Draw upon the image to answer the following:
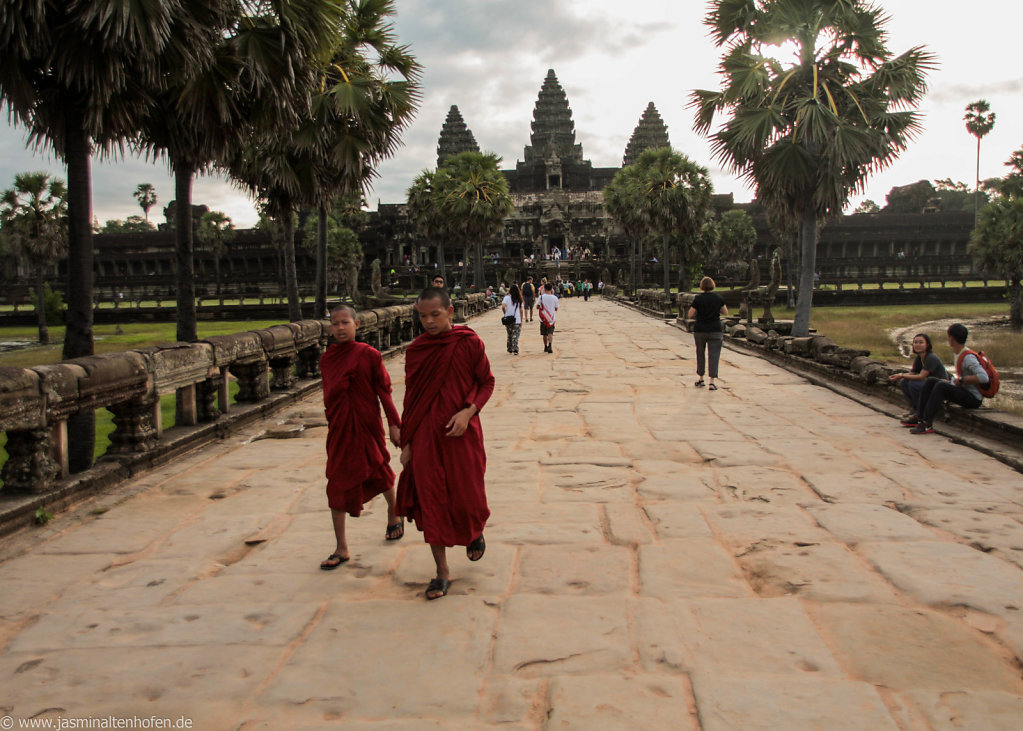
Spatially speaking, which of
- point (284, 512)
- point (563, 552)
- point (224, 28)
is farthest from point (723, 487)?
point (224, 28)

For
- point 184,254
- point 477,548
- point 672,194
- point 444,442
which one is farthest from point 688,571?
point 672,194

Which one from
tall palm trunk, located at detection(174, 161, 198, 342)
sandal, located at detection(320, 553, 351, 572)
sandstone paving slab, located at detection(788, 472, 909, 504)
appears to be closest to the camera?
sandal, located at detection(320, 553, 351, 572)

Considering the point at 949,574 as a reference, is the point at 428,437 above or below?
above

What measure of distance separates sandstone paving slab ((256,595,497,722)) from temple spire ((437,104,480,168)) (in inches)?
3330

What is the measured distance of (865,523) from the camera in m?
4.22

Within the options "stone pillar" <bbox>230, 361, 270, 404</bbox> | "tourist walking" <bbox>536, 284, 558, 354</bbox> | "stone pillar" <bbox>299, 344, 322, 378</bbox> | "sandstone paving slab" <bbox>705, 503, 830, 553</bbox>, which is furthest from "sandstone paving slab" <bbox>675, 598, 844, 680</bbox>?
"tourist walking" <bbox>536, 284, 558, 354</bbox>

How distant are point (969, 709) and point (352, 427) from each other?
2.70m

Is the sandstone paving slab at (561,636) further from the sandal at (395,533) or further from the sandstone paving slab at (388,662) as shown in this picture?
the sandal at (395,533)

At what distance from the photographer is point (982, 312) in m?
34.0

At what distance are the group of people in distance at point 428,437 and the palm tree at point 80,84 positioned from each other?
126 inches

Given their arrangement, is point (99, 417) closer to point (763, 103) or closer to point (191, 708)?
point (191, 708)

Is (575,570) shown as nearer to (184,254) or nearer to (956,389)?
(956,389)

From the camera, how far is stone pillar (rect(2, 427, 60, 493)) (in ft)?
14.4

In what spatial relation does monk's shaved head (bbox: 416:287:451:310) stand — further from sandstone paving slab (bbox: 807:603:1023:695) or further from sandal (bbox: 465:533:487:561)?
sandstone paving slab (bbox: 807:603:1023:695)
